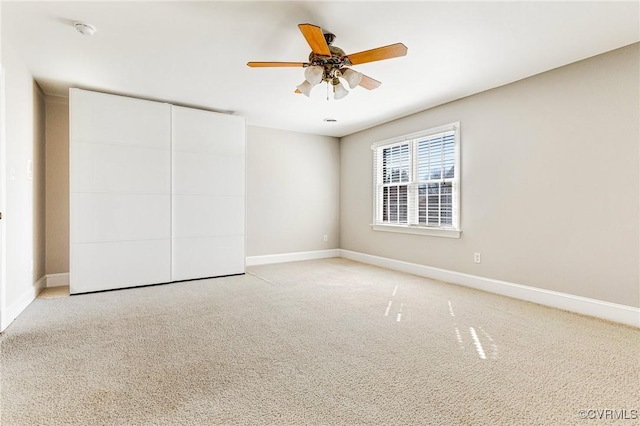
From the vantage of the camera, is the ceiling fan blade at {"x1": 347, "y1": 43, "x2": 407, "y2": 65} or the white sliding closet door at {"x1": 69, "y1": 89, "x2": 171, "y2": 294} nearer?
the ceiling fan blade at {"x1": 347, "y1": 43, "x2": 407, "y2": 65}

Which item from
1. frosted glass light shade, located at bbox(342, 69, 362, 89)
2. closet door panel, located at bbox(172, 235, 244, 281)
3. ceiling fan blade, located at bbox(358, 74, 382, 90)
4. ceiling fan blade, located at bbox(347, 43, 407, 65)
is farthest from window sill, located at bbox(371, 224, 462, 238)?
ceiling fan blade, located at bbox(347, 43, 407, 65)

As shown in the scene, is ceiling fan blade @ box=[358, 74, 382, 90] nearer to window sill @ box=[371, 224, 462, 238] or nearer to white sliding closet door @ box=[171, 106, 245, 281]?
window sill @ box=[371, 224, 462, 238]

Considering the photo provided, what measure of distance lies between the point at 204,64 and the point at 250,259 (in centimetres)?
331

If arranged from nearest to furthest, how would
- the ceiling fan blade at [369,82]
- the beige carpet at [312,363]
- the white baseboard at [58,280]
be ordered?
the beige carpet at [312,363] → the ceiling fan blade at [369,82] → the white baseboard at [58,280]

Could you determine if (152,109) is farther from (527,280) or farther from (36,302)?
(527,280)

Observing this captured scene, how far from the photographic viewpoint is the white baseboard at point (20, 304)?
8.68 feet

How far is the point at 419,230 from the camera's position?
15.8ft

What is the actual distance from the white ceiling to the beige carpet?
244 cm

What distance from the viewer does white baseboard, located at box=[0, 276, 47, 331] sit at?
104 inches

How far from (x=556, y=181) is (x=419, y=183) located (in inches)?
71.0

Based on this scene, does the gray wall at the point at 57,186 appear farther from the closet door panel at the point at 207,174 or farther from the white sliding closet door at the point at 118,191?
the closet door panel at the point at 207,174

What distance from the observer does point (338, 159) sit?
6613 mm

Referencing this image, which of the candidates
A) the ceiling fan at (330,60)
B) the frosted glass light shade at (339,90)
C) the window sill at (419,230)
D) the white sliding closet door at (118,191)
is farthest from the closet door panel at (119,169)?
the window sill at (419,230)

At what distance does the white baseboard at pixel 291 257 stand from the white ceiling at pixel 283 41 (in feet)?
9.23
